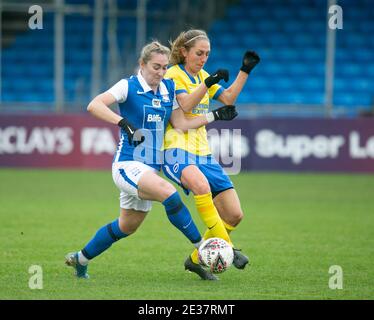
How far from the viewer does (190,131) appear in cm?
820

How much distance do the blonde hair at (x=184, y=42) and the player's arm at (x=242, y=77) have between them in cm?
43

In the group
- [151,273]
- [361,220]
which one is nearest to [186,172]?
[151,273]

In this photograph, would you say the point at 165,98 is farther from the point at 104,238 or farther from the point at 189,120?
the point at 104,238

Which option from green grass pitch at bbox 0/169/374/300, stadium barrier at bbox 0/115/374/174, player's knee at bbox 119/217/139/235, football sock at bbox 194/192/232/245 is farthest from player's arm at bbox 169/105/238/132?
stadium barrier at bbox 0/115/374/174

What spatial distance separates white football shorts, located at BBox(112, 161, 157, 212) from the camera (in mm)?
7508

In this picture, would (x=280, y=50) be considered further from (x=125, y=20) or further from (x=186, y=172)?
(x=186, y=172)

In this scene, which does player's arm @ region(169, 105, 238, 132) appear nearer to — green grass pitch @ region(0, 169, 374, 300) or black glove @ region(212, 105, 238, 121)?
black glove @ region(212, 105, 238, 121)

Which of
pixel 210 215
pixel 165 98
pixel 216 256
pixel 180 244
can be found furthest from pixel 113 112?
pixel 180 244

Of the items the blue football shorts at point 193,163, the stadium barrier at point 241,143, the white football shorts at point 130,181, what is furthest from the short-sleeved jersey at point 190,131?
the stadium barrier at point 241,143

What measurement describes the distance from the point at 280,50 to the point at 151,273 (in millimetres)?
17509

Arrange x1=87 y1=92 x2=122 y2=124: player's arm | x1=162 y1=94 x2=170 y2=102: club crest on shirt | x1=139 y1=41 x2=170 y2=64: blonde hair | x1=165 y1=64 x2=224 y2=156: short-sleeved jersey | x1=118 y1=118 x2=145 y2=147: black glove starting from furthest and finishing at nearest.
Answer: x1=165 y1=64 x2=224 y2=156: short-sleeved jersey < x1=162 y1=94 x2=170 y2=102: club crest on shirt < x1=139 y1=41 x2=170 y2=64: blonde hair < x1=87 y1=92 x2=122 y2=124: player's arm < x1=118 y1=118 x2=145 y2=147: black glove

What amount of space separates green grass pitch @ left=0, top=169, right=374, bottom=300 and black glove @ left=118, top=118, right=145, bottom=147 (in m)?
1.20

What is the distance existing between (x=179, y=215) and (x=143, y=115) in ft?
3.09

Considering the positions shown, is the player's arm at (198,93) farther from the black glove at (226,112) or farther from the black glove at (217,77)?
the black glove at (226,112)
